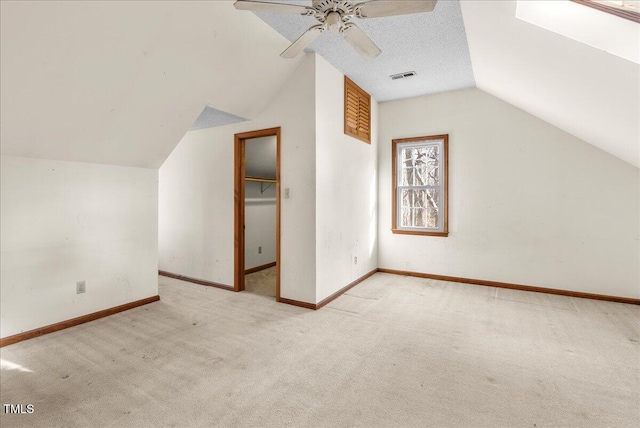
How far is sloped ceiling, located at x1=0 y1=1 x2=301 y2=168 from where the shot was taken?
1.93 m

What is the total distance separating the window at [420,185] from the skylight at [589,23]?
2481 millimetres

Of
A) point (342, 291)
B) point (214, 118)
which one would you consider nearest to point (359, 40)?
point (214, 118)

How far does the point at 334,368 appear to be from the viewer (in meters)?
2.12

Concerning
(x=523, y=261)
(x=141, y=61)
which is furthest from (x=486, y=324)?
(x=141, y=61)

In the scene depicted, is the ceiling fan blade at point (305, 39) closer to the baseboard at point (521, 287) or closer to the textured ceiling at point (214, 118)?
the textured ceiling at point (214, 118)

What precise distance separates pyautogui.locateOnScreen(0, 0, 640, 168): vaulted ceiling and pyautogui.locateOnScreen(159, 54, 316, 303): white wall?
349 mm

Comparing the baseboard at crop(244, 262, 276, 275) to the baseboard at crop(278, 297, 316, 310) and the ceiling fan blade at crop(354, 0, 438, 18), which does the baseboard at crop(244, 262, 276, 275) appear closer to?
the baseboard at crop(278, 297, 316, 310)

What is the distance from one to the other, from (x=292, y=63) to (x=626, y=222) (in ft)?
14.0

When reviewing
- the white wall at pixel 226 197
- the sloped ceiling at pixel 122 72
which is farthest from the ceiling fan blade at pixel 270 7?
the white wall at pixel 226 197

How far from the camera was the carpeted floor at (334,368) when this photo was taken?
1.67 metres

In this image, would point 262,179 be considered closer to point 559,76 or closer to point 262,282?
point 262,282

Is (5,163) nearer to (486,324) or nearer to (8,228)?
(8,228)

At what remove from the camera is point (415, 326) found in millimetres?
2828

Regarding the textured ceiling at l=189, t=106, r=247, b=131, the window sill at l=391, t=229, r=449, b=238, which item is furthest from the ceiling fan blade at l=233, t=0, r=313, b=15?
the window sill at l=391, t=229, r=449, b=238
